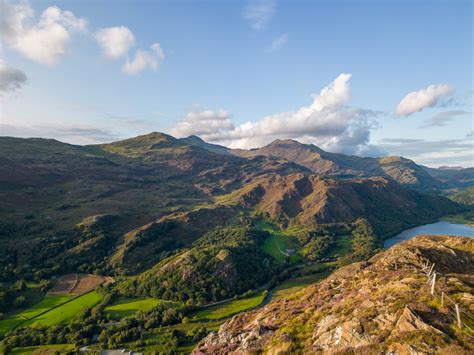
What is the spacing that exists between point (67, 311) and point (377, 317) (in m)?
136

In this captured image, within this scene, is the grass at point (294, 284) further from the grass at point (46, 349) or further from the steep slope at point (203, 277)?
the grass at point (46, 349)

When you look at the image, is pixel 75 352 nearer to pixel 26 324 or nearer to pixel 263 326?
pixel 26 324

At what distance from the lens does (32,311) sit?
12738 centimetres

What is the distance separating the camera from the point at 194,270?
153875 millimetres

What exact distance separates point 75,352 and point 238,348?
257 feet

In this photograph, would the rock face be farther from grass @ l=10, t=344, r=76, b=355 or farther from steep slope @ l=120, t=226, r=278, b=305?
steep slope @ l=120, t=226, r=278, b=305

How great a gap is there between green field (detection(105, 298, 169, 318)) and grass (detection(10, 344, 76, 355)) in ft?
79.4

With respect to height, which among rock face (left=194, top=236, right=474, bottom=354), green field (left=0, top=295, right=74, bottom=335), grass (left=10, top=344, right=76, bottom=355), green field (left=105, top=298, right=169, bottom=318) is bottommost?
green field (left=105, top=298, right=169, bottom=318)

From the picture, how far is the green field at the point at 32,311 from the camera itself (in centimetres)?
11643

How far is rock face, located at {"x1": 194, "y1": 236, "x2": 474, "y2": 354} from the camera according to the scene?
3152cm

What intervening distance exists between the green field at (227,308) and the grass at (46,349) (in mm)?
45873

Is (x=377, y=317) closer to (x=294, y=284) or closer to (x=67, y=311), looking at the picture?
(x=294, y=284)

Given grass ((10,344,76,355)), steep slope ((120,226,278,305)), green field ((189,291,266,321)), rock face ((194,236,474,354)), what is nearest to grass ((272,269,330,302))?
green field ((189,291,266,321))

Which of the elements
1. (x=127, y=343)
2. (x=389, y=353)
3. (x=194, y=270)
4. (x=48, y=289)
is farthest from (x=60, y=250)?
(x=389, y=353)
